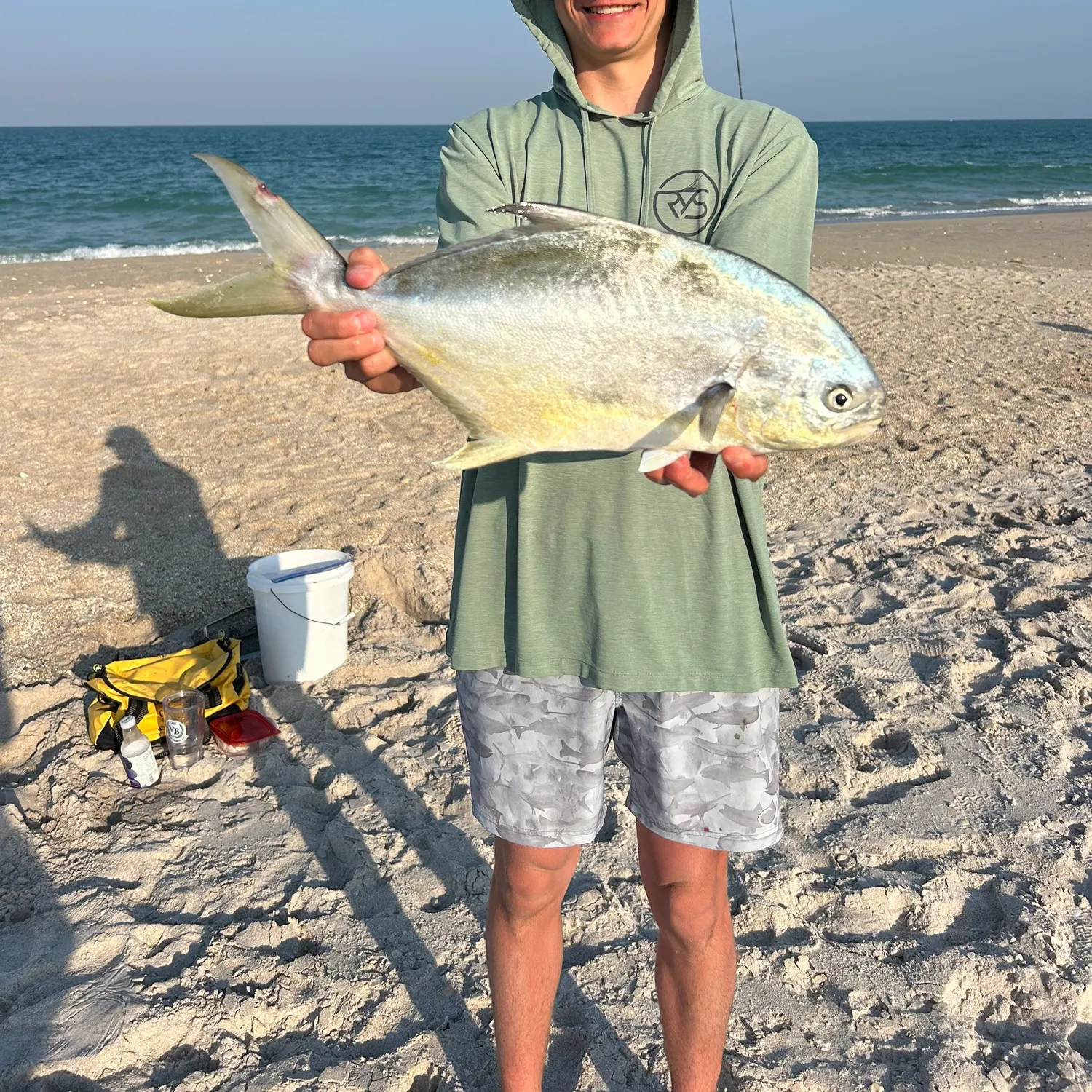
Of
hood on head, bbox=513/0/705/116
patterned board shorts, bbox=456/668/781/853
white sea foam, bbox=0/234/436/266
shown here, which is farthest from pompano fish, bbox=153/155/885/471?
white sea foam, bbox=0/234/436/266

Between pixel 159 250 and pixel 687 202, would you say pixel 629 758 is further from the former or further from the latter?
pixel 159 250

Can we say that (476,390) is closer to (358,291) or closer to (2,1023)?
(358,291)

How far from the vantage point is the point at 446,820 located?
3.55 m

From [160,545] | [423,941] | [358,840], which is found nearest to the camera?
[423,941]

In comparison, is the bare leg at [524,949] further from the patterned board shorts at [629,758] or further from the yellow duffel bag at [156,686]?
the yellow duffel bag at [156,686]

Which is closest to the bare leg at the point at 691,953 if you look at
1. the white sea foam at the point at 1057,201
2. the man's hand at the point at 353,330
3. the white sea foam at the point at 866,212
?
the man's hand at the point at 353,330

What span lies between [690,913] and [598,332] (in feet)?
4.19

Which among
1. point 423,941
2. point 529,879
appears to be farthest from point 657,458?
point 423,941

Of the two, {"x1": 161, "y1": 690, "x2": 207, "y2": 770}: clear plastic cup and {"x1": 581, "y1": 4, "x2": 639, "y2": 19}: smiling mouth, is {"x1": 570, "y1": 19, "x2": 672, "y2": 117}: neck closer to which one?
{"x1": 581, "y1": 4, "x2": 639, "y2": 19}: smiling mouth

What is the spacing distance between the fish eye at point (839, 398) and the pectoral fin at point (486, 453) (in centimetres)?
57

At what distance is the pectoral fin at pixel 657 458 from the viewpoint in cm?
173

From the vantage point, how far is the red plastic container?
3912mm

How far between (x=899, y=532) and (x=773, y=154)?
4.20 meters

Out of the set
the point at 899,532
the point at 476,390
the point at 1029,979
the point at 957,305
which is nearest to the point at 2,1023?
the point at 476,390
